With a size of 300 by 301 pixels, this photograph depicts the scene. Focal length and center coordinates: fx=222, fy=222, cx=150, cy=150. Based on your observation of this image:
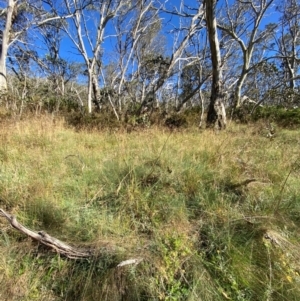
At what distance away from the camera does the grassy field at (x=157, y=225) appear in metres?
1.32

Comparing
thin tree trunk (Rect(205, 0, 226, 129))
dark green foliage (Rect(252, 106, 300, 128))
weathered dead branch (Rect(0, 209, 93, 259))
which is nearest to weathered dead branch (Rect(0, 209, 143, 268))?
weathered dead branch (Rect(0, 209, 93, 259))

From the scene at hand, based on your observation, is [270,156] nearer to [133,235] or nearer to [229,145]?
[229,145]

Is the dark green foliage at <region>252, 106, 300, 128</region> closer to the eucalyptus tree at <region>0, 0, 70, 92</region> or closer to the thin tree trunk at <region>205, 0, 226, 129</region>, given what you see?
the thin tree trunk at <region>205, 0, 226, 129</region>

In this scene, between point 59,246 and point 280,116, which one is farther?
point 280,116

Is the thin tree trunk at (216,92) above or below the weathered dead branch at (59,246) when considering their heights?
above

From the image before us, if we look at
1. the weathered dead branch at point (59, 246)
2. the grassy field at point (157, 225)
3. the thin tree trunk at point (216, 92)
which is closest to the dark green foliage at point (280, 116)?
the thin tree trunk at point (216, 92)

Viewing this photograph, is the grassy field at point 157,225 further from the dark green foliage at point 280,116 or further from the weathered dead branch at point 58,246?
the dark green foliage at point 280,116

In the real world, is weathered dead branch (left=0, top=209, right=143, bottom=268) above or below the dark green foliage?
below

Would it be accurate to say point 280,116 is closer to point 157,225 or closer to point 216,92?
point 216,92

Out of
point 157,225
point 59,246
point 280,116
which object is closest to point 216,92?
point 280,116

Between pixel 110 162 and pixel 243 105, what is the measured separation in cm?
873

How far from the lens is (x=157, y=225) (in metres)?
1.73

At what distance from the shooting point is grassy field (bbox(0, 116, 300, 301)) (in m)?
1.32

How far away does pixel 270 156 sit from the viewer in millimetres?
2975
